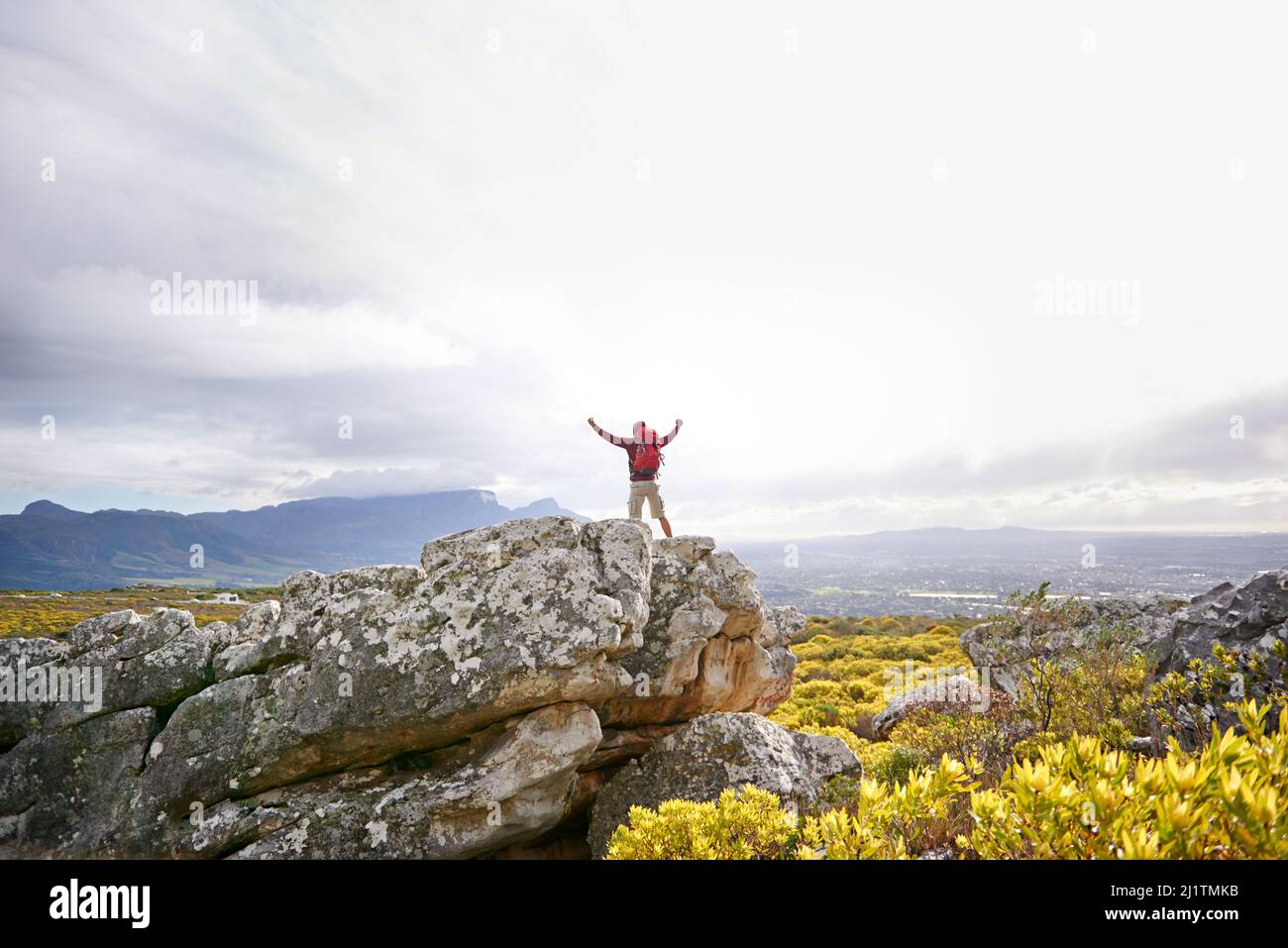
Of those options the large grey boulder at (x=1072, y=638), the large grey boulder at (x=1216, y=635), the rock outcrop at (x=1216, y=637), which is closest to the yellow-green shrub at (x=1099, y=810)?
the rock outcrop at (x=1216, y=637)

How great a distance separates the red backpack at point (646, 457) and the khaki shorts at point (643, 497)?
1.13 feet

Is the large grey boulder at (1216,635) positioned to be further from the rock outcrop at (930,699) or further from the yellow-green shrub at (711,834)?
the yellow-green shrub at (711,834)

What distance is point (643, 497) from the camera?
16.3 meters

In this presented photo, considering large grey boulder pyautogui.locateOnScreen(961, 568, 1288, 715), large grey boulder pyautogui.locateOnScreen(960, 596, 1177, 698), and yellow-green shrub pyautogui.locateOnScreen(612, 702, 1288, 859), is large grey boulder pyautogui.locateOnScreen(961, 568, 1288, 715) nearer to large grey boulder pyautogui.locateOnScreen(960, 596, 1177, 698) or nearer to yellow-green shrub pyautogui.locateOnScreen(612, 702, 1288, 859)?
large grey boulder pyautogui.locateOnScreen(960, 596, 1177, 698)

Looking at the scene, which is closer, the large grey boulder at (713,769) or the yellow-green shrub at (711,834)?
the yellow-green shrub at (711,834)

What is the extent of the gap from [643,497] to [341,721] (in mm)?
9377

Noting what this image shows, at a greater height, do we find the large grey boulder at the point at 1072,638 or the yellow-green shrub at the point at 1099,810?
the yellow-green shrub at the point at 1099,810

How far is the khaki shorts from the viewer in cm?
1623

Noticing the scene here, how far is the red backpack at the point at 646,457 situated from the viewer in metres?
16.1

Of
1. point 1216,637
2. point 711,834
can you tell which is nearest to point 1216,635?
point 1216,637

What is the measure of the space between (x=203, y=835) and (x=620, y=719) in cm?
676

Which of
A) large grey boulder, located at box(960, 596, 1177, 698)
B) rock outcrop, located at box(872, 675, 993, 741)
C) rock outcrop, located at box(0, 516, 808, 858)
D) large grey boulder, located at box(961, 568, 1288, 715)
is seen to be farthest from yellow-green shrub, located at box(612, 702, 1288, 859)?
rock outcrop, located at box(872, 675, 993, 741)

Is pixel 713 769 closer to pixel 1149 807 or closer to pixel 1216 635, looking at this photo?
pixel 1149 807
